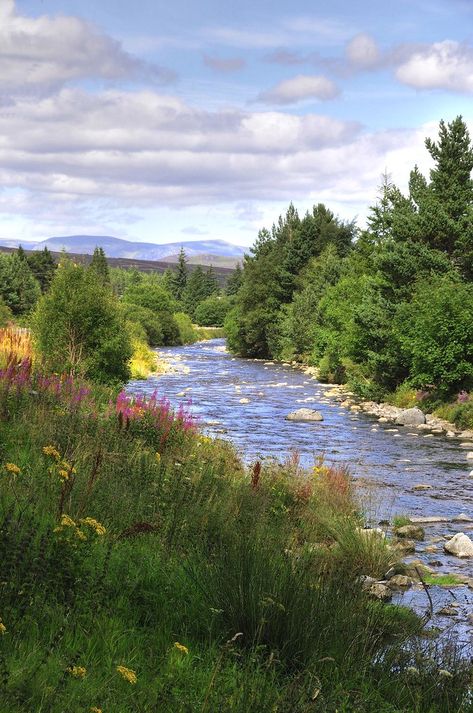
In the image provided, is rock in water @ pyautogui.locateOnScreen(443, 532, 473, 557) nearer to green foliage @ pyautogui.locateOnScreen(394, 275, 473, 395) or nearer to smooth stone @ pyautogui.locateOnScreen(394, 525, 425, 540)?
smooth stone @ pyautogui.locateOnScreen(394, 525, 425, 540)

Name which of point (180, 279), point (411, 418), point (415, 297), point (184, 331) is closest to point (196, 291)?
point (180, 279)

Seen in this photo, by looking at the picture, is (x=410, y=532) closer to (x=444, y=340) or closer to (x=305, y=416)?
(x=305, y=416)

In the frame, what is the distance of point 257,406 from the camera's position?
28.5m

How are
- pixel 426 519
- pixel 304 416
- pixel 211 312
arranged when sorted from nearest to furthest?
pixel 426 519 → pixel 304 416 → pixel 211 312

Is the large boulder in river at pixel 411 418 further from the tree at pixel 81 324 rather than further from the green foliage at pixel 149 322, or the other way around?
the green foliage at pixel 149 322

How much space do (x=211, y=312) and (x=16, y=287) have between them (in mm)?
46092

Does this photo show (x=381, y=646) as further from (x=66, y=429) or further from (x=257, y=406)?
(x=257, y=406)

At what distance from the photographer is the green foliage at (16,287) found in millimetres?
75438

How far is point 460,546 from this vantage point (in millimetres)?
10516

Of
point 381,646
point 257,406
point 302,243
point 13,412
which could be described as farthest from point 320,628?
point 302,243

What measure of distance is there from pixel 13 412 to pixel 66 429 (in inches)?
44.4

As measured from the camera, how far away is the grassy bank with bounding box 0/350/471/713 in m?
3.76

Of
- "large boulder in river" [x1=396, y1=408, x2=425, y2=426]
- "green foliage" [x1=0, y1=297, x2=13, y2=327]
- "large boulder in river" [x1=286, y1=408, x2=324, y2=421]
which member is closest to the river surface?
"large boulder in river" [x1=286, y1=408, x2=324, y2=421]

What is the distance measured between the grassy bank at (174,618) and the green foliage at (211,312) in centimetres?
11155
